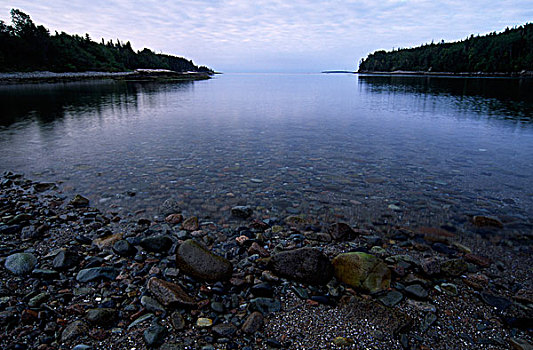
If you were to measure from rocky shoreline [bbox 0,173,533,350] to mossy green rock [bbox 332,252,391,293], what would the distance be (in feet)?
0.07

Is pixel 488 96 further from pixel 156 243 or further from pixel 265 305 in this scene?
pixel 156 243

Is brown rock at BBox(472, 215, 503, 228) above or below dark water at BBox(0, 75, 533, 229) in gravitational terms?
below

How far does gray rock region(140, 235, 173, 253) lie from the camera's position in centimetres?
688

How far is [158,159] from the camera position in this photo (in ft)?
48.4

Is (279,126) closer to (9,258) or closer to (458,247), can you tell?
(458,247)

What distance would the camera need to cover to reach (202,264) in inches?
234

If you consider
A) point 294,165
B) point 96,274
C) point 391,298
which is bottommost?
point 391,298

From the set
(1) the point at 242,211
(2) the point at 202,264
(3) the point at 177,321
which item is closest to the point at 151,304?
(3) the point at 177,321

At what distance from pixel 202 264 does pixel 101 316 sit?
1.93m

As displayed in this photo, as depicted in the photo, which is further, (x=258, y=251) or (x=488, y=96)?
(x=488, y=96)

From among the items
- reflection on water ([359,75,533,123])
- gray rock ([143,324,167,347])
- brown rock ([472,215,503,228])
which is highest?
reflection on water ([359,75,533,123])

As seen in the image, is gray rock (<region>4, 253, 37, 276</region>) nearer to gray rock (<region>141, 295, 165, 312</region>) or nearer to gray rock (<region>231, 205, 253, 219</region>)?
gray rock (<region>141, 295, 165, 312</region>)

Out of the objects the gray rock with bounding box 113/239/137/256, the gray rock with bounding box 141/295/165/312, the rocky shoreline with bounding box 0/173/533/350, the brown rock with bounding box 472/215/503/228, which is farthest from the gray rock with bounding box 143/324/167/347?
the brown rock with bounding box 472/215/503/228

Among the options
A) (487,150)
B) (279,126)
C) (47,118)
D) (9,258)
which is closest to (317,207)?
(9,258)
